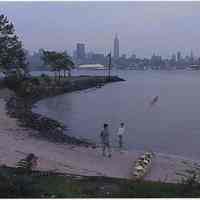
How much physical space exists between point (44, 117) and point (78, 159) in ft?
58.9

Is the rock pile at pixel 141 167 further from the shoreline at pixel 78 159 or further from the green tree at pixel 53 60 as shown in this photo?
the green tree at pixel 53 60

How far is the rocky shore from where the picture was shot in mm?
22831

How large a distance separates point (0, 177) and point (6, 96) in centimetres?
3839

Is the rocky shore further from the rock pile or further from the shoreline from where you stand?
the rock pile

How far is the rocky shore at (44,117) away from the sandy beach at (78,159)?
6.70 ft

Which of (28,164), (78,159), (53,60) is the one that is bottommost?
(78,159)

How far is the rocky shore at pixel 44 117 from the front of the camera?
74.9 feet

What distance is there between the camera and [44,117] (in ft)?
111

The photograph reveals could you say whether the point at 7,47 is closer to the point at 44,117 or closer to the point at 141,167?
the point at 44,117

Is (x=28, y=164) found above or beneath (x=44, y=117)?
above

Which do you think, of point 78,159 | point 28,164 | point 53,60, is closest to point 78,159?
point 78,159

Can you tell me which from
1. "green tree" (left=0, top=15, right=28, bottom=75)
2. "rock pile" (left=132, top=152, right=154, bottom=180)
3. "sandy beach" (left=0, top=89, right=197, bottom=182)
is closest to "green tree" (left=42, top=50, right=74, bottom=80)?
"green tree" (left=0, top=15, right=28, bottom=75)

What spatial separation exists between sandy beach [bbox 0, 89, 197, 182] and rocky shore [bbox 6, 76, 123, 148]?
6.70 ft

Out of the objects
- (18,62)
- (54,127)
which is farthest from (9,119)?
(18,62)
